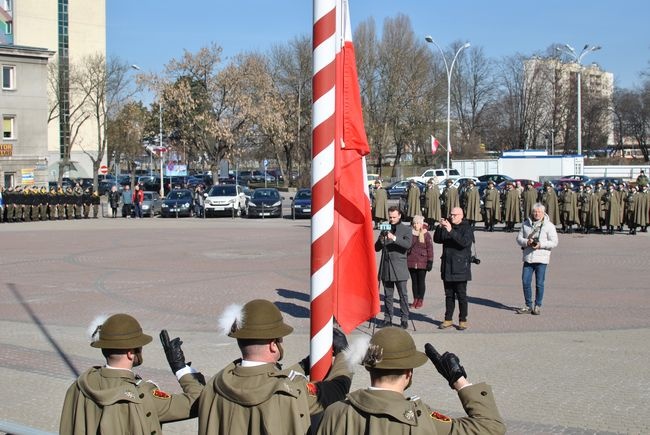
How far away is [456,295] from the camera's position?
43.1 feet

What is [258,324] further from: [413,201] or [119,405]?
[413,201]

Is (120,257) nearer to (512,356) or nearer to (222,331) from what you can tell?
(512,356)

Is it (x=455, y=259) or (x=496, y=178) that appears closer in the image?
(x=455, y=259)

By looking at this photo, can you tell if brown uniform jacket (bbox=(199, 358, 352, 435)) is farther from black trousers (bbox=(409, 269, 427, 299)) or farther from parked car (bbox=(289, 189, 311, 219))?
parked car (bbox=(289, 189, 311, 219))

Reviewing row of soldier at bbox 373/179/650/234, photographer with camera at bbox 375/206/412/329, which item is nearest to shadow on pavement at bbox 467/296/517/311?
photographer with camera at bbox 375/206/412/329

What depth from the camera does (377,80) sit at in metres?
70.1

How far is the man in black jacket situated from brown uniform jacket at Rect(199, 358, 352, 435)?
29.0ft

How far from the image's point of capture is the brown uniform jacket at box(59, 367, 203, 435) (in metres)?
4.19

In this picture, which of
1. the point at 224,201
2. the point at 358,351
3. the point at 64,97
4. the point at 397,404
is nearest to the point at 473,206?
the point at 224,201

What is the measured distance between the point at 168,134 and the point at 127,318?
59100 mm

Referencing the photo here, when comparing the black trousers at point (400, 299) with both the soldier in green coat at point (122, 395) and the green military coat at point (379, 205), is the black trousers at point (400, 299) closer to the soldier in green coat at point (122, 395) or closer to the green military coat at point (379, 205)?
the soldier in green coat at point (122, 395)

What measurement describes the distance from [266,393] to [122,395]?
77cm

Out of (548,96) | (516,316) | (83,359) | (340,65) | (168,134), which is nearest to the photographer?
(340,65)

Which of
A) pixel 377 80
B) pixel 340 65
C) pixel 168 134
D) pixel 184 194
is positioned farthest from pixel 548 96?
pixel 340 65
